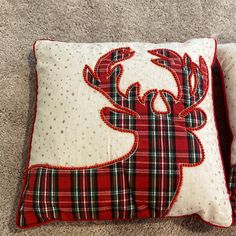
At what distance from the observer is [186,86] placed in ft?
2.38

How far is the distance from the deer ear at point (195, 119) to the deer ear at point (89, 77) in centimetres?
24

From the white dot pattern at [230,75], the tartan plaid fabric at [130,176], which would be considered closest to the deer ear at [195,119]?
the tartan plaid fabric at [130,176]

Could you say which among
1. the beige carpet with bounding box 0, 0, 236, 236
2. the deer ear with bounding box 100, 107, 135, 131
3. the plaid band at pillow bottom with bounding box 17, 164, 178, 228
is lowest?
the plaid band at pillow bottom with bounding box 17, 164, 178, 228

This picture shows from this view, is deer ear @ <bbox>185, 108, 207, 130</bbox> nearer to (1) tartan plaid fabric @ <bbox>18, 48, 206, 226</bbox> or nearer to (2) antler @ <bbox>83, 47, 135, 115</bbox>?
(1) tartan plaid fabric @ <bbox>18, 48, 206, 226</bbox>

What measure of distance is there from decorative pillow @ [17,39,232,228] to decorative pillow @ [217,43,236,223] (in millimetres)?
45

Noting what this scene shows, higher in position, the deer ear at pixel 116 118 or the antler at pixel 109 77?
the antler at pixel 109 77

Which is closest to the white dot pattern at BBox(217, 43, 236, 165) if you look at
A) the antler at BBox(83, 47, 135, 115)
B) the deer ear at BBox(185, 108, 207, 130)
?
the deer ear at BBox(185, 108, 207, 130)

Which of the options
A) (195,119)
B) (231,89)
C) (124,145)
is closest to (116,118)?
(124,145)

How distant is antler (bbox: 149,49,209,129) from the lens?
0.71 m

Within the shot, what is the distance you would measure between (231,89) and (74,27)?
52cm

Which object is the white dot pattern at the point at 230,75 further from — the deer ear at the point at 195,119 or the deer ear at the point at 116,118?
the deer ear at the point at 116,118

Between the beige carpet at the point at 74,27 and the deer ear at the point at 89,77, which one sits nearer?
the deer ear at the point at 89,77

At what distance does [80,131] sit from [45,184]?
149 millimetres

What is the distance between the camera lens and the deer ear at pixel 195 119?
2.31ft
